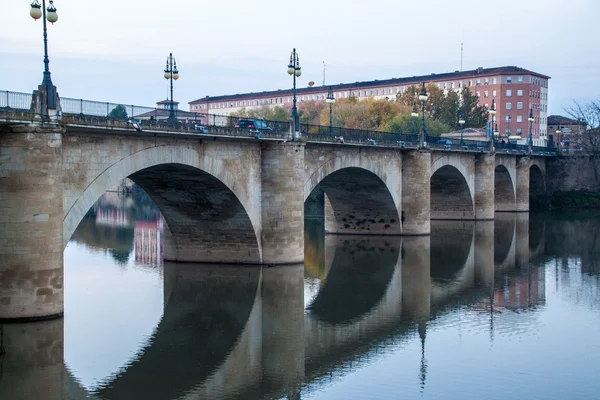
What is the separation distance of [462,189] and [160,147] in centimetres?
3527

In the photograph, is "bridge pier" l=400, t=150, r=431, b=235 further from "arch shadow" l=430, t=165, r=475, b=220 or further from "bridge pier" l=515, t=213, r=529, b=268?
"arch shadow" l=430, t=165, r=475, b=220

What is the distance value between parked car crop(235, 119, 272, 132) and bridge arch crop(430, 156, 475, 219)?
83.3 ft

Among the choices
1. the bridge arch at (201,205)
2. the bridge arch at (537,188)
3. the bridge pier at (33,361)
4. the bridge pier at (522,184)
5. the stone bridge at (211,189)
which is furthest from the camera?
the bridge arch at (537,188)

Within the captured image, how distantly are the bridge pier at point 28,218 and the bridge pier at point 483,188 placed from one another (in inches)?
1639

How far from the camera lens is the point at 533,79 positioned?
11938 cm

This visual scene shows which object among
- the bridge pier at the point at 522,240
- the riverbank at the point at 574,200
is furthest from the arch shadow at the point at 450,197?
the riverbank at the point at 574,200

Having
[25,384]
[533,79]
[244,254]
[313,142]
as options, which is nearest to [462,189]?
[313,142]

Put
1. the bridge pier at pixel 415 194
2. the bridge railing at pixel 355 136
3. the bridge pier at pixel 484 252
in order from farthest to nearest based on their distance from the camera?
the bridge pier at pixel 415 194, the bridge railing at pixel 355 136, the bridge pier at pixel 484 252

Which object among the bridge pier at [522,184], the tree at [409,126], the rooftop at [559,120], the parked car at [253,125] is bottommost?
the bridge pier at [522,184]

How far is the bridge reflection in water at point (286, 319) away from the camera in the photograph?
17641 mm

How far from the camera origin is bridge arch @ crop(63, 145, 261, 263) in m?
27.9

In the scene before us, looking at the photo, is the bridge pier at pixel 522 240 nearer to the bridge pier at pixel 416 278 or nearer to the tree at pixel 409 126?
the bridge pier at pixel 416 278

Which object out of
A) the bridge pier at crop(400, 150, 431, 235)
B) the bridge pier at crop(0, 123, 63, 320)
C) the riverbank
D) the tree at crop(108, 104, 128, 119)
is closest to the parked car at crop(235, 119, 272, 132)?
the tree at crop(108, 104, 128, 119)

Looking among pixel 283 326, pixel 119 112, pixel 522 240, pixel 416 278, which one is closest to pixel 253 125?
pixel 119 112
